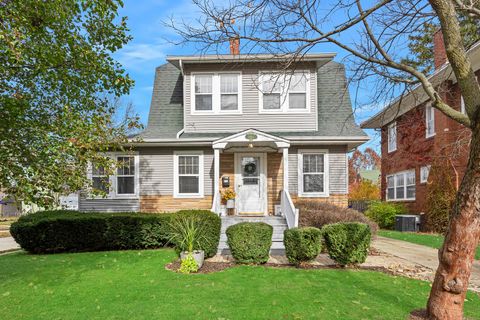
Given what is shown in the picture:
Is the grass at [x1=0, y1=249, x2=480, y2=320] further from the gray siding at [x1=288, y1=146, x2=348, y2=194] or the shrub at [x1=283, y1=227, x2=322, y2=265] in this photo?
the gray siding at [x1=288, y1=146, x2=348, y2=194]

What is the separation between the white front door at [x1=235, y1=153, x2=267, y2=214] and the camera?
45.3 feet

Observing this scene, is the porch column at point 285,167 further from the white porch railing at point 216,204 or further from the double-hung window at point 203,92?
the double-hung window at point 203,92

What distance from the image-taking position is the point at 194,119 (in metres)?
14.1

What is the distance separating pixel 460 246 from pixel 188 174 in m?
10.6

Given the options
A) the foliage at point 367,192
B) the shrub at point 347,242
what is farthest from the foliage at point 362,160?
the shrub at point 347,242

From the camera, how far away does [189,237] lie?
8.31m

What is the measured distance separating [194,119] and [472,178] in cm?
1091

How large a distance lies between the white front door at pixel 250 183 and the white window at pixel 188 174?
4.59ft

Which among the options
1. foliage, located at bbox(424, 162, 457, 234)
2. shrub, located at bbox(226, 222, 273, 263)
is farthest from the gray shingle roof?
shrub, located at bbox(226, 222, 273, 263)

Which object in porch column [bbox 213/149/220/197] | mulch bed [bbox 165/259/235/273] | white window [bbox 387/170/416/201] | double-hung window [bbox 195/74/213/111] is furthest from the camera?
white window [bbox 387/170/416/201]

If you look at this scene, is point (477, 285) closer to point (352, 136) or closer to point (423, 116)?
point (352, 136)

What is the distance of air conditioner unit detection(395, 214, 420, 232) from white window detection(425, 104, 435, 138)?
4.06 metres

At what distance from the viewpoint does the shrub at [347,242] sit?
803 cm

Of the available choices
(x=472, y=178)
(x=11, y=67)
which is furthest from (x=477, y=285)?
(x=11, y=67)
